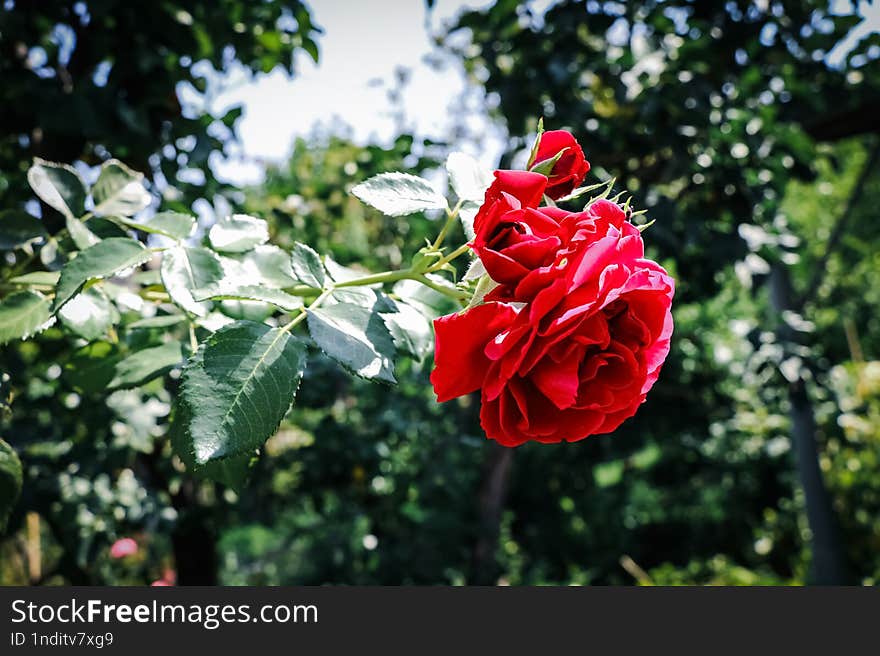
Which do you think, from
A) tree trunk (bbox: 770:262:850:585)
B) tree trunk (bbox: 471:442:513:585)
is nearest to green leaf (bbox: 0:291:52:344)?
tree trunk (bbox: 471:442:513:585)

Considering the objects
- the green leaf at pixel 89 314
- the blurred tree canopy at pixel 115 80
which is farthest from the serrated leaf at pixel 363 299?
the blurred tree canopy at pixel 115 80

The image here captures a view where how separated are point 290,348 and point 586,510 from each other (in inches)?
162

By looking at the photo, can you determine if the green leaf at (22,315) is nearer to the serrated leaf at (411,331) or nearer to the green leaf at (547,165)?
the serrated leaf at (411,331)

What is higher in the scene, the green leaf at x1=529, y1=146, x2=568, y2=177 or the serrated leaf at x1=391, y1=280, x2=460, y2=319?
the green leaf at x1=529, y1=146, x2=568, y2=177

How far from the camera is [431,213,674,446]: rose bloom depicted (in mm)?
421

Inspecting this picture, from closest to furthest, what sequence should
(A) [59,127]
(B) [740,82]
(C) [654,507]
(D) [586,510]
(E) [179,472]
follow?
(A) [59,127] < (B) [740,82] < (E) [179,472] < (D) [586,510] < (C) [654,507]

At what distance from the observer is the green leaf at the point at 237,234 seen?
2.09 feet

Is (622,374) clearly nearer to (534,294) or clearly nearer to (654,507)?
(534,294)

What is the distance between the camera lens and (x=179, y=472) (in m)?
1.88

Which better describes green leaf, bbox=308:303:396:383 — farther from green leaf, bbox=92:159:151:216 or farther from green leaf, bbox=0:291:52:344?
green leaf, bbox=92:159:151:216

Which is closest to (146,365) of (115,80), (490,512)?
(115,80)

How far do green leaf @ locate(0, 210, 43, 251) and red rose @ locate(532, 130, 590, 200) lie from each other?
0.58 metres

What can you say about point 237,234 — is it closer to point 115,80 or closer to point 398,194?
→ point 398,194

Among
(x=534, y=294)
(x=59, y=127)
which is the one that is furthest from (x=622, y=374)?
(x=59, y=127)
